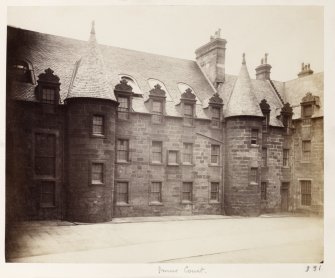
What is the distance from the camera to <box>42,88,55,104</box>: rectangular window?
8892mm

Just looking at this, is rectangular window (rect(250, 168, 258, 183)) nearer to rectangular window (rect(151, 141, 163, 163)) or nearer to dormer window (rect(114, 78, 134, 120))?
rectangular window (rect(151, 141, 163, 163))

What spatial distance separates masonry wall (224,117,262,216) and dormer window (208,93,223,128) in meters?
0.38

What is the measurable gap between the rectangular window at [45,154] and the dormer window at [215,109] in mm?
Result: 4751

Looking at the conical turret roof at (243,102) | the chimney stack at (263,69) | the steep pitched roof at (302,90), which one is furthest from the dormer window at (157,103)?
the steep pitched roof at (302,90)

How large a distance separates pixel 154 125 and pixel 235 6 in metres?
4.09

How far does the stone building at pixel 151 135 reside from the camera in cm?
760

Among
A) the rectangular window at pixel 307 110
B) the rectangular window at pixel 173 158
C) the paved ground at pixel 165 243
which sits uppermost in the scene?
the rectangular window at pixel 307 110

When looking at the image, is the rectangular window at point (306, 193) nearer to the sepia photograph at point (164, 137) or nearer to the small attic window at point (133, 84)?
the sepia photograph at point (164, 137)

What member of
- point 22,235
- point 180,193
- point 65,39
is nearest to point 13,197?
point 22,235

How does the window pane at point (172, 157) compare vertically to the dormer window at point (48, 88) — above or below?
below

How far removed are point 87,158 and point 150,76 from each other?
2.90m

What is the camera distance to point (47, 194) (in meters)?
7.73

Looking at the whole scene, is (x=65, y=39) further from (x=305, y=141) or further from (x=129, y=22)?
(x=305, y=141)

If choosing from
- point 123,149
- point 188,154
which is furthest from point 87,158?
point 188,154
